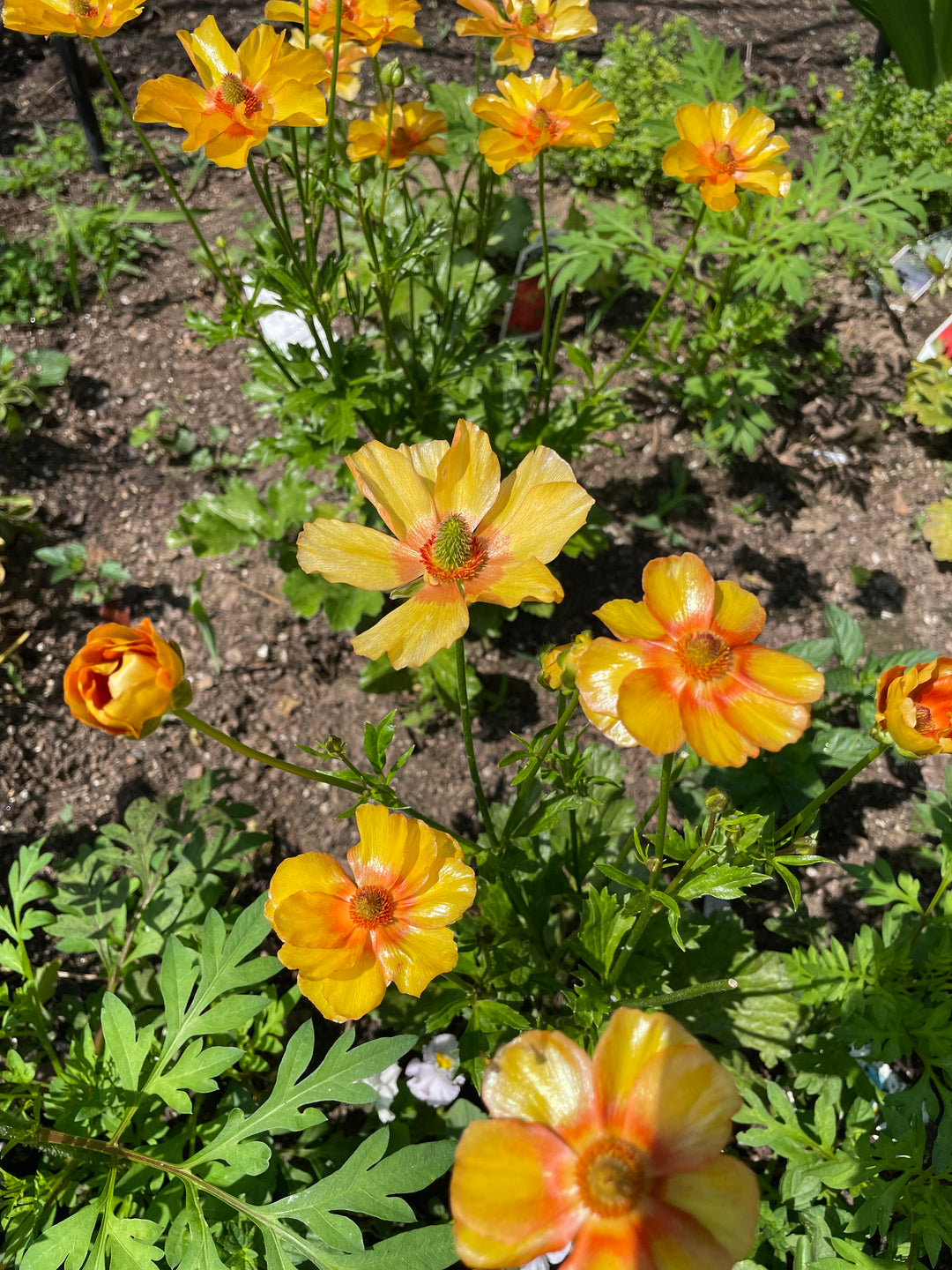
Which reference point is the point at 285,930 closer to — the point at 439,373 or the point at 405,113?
the point at 439,373

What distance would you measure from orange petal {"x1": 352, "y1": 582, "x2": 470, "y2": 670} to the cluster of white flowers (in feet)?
3.47

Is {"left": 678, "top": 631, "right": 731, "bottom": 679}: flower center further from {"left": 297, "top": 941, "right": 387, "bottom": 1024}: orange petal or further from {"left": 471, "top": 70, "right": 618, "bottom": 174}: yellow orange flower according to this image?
{"left": 471, "top": 70, "right": 618, "bottom": 174}: yellow orange flower

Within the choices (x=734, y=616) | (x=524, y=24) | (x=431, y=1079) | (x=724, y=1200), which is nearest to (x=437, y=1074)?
(x=431, y=1079)

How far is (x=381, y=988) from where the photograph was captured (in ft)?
3.85

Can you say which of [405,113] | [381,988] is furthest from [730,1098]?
[405,113]

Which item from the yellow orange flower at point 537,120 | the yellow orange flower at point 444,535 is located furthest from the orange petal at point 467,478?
the yellow orange flower at point 537,120

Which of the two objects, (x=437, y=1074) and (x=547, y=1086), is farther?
(x=437, y=1074)

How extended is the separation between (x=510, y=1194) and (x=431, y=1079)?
1051 millimetres

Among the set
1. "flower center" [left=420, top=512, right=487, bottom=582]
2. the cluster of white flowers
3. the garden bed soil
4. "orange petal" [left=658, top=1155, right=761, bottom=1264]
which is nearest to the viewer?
"orange petal" [left=658, top=1155, right=761, bottom=1264]

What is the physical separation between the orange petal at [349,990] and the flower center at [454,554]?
0.54 metres

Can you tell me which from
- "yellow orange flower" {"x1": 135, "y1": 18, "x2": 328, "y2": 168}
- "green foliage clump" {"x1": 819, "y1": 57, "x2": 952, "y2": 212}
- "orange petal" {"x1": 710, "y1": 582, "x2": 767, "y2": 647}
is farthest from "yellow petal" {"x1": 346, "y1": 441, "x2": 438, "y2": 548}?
"green foliage clump" {"x1": 819, "y1": 57, "x2": 952, "y2": 212}

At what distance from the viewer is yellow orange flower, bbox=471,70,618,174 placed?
5.46ft

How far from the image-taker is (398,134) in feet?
6.15

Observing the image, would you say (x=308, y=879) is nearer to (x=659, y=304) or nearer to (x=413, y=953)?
(x=413, y=953)
